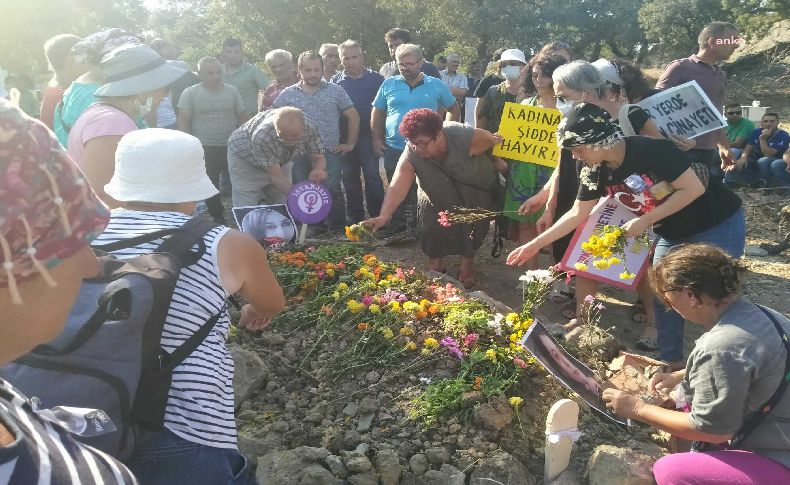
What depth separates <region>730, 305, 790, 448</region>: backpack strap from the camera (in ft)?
7.18

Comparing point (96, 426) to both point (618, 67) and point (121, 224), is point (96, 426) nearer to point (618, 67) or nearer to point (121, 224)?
point (121, 224)

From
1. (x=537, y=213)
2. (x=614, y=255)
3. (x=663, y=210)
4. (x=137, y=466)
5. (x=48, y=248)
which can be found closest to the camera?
(x=48, y=248)

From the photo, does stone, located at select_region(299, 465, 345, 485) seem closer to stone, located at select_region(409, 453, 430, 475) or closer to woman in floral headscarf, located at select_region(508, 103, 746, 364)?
stone, located at select_region(409, 453, 430, 475)

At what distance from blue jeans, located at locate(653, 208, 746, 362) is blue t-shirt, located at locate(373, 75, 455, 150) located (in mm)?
3071

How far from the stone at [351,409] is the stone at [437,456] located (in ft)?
1.53

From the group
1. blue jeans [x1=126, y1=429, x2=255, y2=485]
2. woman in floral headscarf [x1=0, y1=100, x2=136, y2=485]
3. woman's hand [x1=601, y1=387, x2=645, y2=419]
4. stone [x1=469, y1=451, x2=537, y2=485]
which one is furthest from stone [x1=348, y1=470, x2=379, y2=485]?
woman in floral headscarf [x1=0, y1=100, x2=136, y2=485]

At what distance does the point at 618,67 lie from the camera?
4.82m

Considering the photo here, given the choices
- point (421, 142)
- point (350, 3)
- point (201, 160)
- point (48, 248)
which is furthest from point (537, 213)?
point (350, 3)

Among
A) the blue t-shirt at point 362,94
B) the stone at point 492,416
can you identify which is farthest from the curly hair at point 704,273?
the blue t-shirt at point 362,94

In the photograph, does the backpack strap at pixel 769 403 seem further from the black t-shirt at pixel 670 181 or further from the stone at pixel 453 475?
the black t-shirt at pixel 670 181

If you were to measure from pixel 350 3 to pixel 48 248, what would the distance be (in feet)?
78.4

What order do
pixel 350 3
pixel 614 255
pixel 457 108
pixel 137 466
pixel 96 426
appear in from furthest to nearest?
1. pixel 350 3
2. pixel 457 108
3. pixel 614 255
4. pixel 137 466
5. pixel 96 426

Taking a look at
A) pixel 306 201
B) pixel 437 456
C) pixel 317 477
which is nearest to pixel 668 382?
pixel 437 456

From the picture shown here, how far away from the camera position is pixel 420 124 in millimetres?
4629
